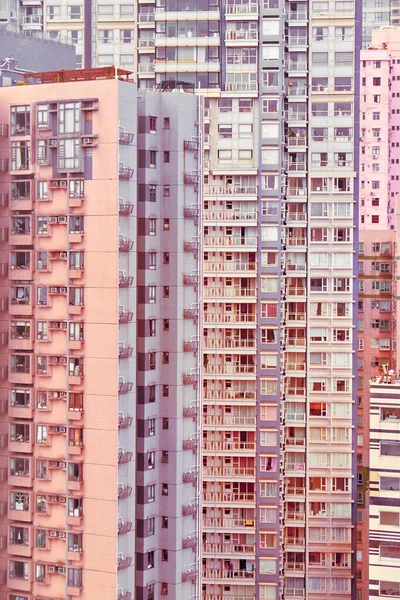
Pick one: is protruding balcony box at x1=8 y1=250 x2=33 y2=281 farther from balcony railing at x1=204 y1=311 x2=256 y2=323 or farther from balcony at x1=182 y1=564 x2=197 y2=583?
balcony railing at x1=204 y1=311 x2=256 y2=323

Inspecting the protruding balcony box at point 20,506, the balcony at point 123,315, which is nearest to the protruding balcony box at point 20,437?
the protruding balcony box at point 20,506

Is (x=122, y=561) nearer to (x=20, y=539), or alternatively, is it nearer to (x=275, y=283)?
(x=20, y=539)

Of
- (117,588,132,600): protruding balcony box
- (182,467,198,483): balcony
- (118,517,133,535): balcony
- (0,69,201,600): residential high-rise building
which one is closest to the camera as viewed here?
(0,69,201,600): residential high-rise building

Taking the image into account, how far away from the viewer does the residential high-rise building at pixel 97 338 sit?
217 feet

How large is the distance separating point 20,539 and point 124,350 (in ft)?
35.8

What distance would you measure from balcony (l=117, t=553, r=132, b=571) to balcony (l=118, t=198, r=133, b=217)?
54.1ft

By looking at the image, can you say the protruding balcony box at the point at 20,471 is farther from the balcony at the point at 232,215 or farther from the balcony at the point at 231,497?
the balcony at the point at 232,215

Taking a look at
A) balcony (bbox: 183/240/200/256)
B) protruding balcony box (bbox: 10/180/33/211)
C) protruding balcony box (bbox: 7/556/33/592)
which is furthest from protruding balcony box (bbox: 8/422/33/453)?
balcony (bbox: 183/240/200/256)

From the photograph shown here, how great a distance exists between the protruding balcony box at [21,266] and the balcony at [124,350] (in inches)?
232

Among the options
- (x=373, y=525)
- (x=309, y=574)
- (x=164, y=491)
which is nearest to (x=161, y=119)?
(x=164, y=491)

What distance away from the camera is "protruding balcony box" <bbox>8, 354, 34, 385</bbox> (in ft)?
222

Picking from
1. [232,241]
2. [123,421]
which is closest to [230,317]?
[232,241]

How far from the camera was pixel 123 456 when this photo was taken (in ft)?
218

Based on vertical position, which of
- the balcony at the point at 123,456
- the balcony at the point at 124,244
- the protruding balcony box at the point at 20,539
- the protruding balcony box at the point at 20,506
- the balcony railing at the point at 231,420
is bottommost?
the protruding balcony box at the point at 20,539
